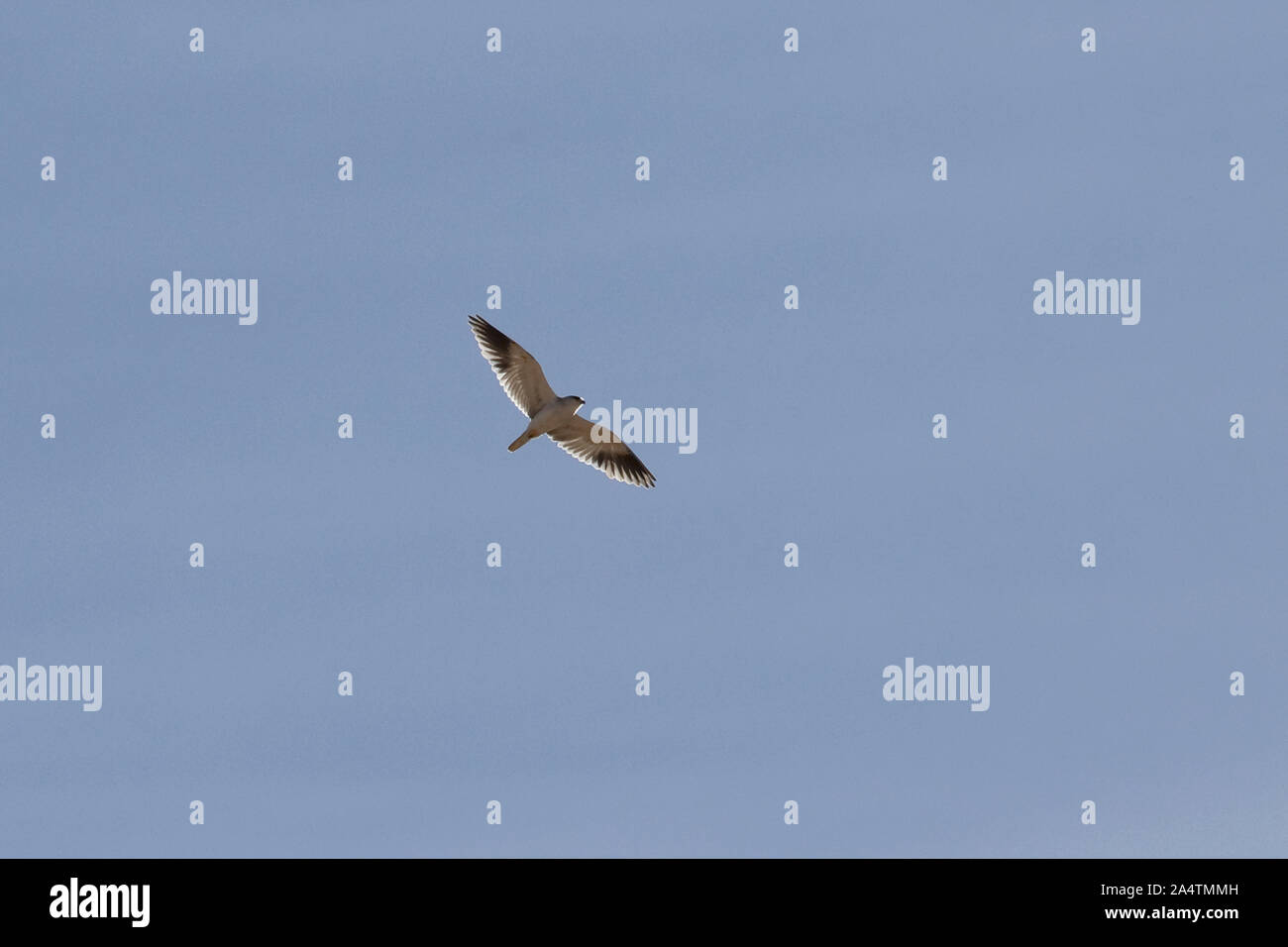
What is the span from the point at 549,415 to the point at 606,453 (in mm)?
1945

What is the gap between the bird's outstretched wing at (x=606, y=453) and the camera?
39.2m

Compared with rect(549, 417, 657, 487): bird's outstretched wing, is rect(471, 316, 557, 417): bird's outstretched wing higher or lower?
higher

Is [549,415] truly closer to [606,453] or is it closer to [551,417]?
[551,417]

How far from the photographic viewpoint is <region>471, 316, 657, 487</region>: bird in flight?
3819 centimetres

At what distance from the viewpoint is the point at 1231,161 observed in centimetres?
4481

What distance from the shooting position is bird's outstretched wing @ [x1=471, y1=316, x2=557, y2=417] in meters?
38.4

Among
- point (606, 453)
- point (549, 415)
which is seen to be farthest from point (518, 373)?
point (606, 453)

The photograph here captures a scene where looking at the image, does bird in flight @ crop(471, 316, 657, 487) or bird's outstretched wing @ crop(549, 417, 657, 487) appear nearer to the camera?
bird in flight @ crop(471, 316, 657, 487)

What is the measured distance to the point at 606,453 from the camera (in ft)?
130

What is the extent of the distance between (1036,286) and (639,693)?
12.9m

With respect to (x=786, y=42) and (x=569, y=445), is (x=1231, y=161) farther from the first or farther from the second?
(x=569, y=445)

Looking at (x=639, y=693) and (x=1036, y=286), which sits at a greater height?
(x=1036, y=286)

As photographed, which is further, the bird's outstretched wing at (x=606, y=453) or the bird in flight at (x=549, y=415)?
the bird's outstretched wing at (x=606, y=453)
